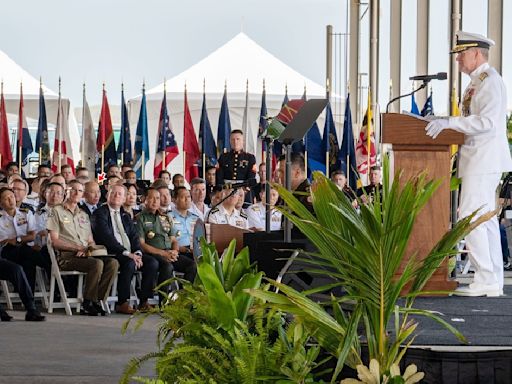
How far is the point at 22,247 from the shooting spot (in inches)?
393

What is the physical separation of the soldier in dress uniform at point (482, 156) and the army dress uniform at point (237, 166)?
21.3 feet

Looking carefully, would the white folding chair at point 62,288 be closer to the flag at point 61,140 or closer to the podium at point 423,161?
the podium at point 423,161

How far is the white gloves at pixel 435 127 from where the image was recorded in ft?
18.4

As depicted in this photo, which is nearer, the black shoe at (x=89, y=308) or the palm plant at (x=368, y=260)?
the palm plant at (x=368, y=260)

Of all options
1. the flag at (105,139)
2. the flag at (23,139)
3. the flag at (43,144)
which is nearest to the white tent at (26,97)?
the flag at (23,139)

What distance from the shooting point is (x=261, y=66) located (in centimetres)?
2089

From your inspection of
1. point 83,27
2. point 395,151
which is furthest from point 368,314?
point 83,27

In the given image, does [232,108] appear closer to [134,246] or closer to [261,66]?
[261,66]

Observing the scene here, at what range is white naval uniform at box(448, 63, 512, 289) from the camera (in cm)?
584

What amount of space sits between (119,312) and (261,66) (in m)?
11.2

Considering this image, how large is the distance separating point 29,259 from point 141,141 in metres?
7.82

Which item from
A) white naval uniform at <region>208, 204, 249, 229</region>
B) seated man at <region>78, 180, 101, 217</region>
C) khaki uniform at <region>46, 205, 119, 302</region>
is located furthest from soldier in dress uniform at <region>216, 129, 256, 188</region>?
khaki uniform at <region>46, 205, 119, 302</region>

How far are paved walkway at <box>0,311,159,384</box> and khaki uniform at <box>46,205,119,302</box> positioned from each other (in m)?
0.29

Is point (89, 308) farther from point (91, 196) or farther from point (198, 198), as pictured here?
point (198, 198)
